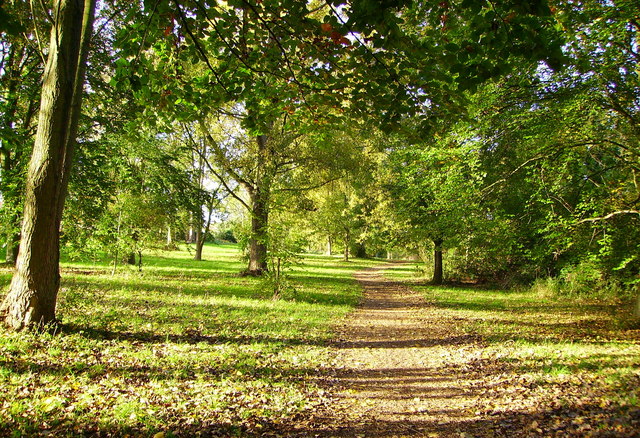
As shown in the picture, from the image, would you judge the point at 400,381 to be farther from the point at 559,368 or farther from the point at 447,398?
the point at 559,368

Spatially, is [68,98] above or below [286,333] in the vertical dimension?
above

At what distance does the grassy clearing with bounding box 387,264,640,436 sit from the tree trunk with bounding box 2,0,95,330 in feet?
22.1

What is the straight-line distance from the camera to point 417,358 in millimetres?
6742

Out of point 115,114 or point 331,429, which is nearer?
point 331,429

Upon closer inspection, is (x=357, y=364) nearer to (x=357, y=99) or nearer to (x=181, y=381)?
(x=181, y=381)

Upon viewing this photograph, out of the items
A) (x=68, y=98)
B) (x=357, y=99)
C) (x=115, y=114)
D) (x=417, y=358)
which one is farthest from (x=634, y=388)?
(x=115, y=114)

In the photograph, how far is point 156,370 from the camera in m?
5.20

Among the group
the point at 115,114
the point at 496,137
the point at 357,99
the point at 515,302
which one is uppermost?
the point at 115,114

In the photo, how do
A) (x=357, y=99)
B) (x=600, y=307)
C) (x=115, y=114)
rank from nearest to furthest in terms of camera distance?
(x=357, y=99) → (x=600, y=307) → (x=115, y=114)

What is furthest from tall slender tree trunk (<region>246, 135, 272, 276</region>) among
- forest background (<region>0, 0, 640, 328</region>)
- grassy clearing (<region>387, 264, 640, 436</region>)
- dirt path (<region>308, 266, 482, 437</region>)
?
grassy clearing (<region>387, 264, 640, 436</region>)

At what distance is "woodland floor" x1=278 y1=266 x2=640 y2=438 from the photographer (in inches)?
159

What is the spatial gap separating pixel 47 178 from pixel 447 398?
22.3 feet

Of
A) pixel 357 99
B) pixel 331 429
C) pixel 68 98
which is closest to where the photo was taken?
pixel 331 429

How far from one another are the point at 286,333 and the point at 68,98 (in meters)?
5.92
